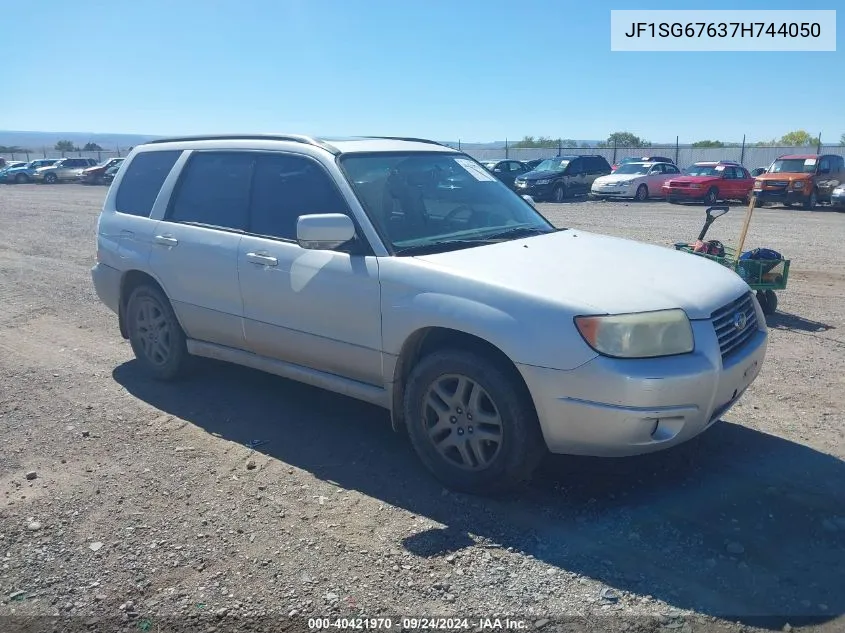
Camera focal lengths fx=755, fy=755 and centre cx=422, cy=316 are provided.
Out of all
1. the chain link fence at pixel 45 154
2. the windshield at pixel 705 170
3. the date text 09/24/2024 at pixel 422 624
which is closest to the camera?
the date text 09/24/2024 at pixel 422 624

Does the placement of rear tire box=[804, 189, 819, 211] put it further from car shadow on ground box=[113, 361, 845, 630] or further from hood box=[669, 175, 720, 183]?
car shadow on ground box=[113, 361, 845, 630]

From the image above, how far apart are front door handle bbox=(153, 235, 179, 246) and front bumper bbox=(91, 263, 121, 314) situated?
2.15 feet

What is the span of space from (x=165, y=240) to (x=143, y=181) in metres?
0.84

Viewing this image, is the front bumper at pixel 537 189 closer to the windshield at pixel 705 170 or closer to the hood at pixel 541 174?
the hood at pixel 541 174

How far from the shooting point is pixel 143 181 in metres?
6.19

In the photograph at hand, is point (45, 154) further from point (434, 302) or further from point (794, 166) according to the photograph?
point (434, 302)

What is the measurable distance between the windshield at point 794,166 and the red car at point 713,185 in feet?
4.09

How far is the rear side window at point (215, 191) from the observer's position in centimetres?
529

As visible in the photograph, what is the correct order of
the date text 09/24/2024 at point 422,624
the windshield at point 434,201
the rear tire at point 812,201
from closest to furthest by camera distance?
1. the date text 09/24/2024 at point 422,624
2. the windshield at point 434,201
3. the rear tire at point 812,201

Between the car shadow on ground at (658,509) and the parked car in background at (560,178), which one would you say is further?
the parked car in background at (560,178)

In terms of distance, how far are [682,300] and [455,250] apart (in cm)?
130

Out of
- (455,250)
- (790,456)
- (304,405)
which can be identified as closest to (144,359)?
(304,405)

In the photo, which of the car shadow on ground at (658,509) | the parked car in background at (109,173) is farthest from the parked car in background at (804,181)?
the parked car in background at (109,173)

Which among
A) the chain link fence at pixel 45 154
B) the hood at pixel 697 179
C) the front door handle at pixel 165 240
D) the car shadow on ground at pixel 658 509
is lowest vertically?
the car shadow on ground at pixel 658 509
